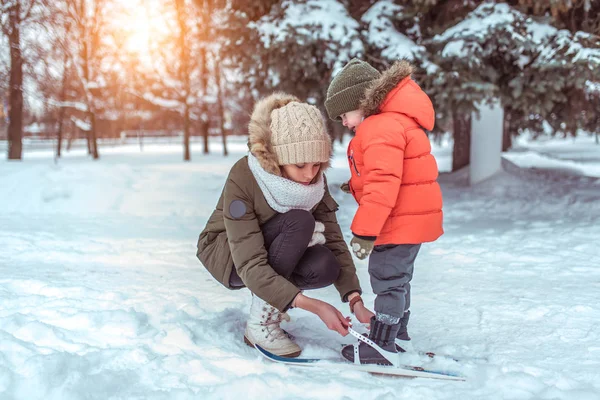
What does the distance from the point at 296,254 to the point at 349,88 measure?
830 mm

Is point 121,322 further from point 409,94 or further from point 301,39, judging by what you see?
point 301,39

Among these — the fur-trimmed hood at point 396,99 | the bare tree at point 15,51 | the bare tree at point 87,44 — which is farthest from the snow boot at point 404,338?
the bare tree at point 87,44

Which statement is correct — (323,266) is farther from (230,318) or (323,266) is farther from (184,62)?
(184,62)

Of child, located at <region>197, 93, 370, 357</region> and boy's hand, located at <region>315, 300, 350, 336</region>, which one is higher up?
child, located at <region>197, 93, 370, 357</region>

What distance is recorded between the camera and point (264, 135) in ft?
7.55

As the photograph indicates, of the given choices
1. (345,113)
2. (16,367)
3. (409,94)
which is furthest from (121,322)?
(409,94)

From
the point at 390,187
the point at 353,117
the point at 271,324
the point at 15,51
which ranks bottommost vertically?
the point at 271,324

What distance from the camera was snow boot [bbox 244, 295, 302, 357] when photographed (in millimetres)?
2381

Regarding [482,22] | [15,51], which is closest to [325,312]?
[482,22]

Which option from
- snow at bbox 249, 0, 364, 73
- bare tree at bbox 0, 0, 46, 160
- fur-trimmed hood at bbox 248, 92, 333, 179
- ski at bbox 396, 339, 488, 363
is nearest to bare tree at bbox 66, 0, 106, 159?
bare tree at bbox 0, 0, 46, 160

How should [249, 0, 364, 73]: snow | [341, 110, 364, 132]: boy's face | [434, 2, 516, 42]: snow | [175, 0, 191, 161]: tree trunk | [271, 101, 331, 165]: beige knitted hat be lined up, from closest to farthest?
[271, 101, 331, 165]: beige knitted hat, [341, 110, 364, 132]: boy's face, [434, 2, 516, 42]: snow, [249, 0, 364, 73]: snow, [175, 0, 191, 161]: tree trunk

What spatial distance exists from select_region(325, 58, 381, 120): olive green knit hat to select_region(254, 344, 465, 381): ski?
1183 millimetres

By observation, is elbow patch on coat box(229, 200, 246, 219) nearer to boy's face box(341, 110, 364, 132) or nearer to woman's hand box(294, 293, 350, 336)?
woman's hand box(294, 293, 350, 336)

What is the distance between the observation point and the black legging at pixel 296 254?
2303mm
